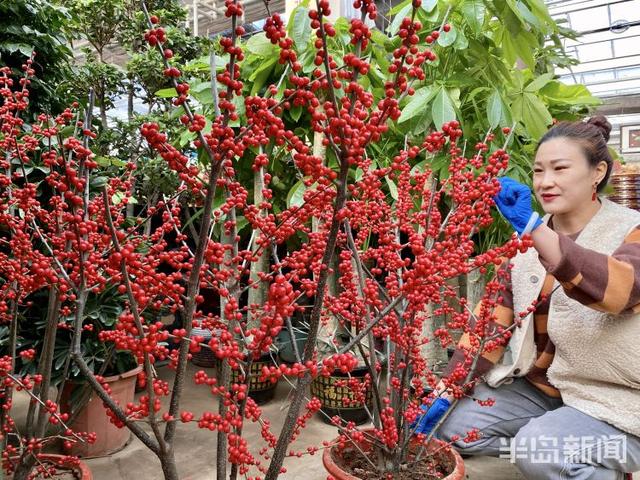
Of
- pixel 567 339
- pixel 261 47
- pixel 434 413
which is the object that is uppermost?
pixel 261 47

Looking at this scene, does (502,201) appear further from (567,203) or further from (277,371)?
(277,371)

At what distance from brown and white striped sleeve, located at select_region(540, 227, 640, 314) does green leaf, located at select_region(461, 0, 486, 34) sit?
981mm

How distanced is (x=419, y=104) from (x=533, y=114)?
50 centimetres

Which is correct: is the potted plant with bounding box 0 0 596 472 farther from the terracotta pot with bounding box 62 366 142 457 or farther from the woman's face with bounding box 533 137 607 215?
the terracotta pot with bounding box 62 366 142 457

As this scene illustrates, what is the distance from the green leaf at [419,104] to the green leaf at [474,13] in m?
0.27

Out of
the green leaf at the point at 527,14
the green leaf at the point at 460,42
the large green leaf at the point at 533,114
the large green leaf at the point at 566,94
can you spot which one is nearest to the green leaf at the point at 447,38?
the green leaf at the point at 460,42

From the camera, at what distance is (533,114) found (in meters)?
1.93

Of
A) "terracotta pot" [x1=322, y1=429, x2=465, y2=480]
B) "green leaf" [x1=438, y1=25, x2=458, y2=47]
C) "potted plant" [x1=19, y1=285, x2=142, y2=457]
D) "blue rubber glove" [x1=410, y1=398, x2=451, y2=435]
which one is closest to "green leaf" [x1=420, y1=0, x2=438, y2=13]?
"green leaf" [x1=438, y1=25, x2=458, y2=47]

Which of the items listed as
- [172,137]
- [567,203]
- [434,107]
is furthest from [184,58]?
[567,203]

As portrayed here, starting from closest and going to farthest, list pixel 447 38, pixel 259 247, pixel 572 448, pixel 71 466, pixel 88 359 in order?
pixel 259 247
pixel 572 448
pixel 71 466
pixel 447 38
pixel 88 359

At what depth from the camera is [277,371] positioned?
2.28 feet

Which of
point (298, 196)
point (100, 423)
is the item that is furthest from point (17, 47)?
point (100, 423)

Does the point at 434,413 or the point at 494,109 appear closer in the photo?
Result: the point at 434,413

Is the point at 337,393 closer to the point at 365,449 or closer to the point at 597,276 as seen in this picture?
the point at 365,449
